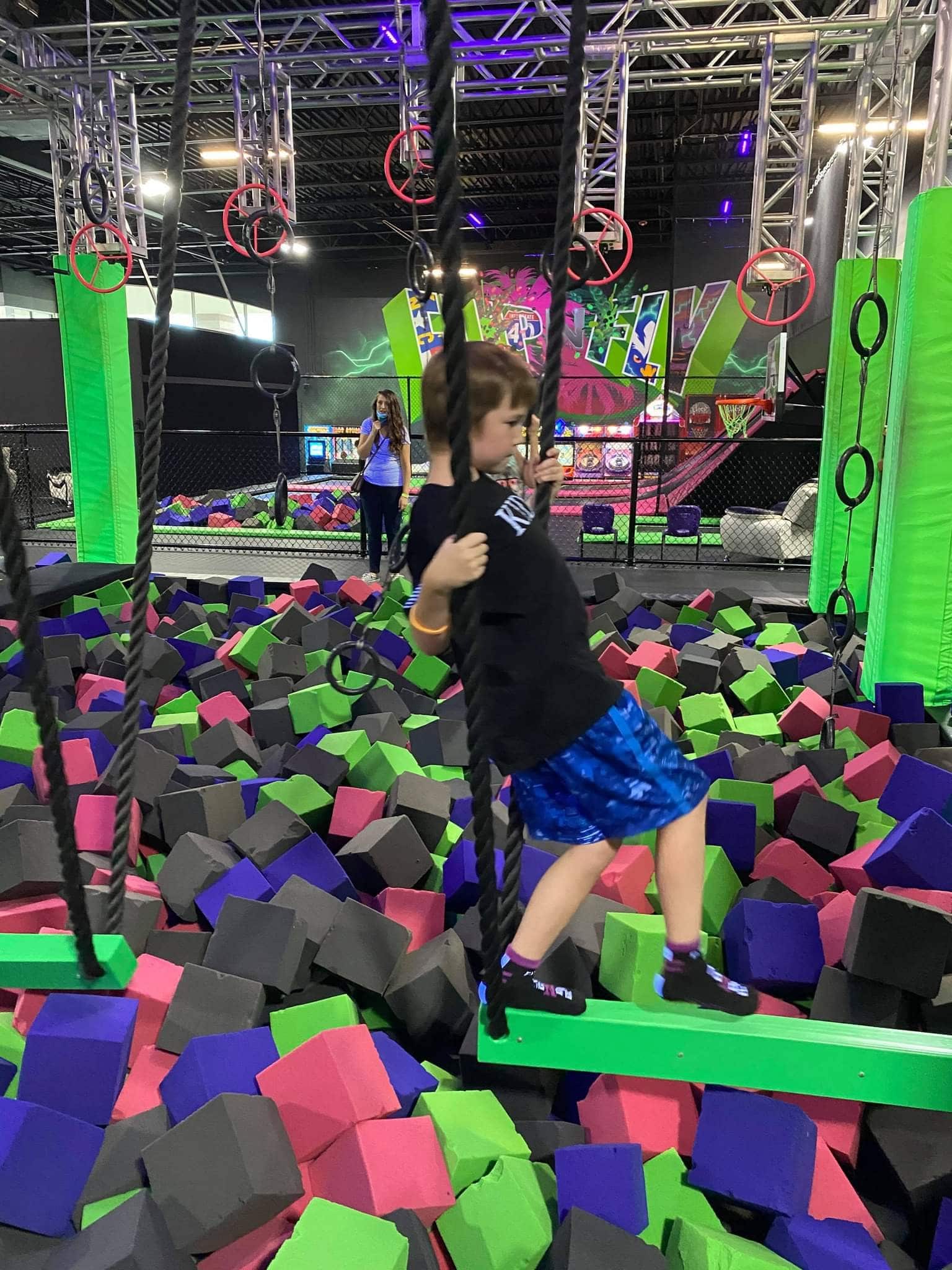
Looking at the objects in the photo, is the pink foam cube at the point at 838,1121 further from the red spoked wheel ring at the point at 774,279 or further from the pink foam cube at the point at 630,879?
the red spoked wheel ring at the point at 774,279

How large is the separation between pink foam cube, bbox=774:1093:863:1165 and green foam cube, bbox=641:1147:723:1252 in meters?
0.21

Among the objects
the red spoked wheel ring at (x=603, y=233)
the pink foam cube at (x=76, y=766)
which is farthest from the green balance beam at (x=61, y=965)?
the red spoked wheel ring at (x=603, y=233)

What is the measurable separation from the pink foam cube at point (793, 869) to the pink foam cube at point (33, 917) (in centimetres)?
162

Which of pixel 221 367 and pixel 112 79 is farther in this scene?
pixel 221 367

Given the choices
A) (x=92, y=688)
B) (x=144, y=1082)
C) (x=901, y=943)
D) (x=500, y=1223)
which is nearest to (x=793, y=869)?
(x=901, y=943)

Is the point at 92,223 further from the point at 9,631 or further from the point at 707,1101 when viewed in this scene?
the point at 707,1101

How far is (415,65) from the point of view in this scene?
21.1 ft

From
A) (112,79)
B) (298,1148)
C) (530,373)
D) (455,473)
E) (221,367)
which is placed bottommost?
(298,1148)

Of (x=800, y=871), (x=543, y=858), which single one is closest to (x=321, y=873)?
(x=543, y=858)

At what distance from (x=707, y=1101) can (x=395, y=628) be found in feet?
9.97

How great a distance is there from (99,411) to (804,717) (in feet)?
16.1

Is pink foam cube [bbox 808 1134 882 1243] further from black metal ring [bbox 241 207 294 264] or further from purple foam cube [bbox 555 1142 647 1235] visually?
black metal ring [bbox 241 207 294 264]

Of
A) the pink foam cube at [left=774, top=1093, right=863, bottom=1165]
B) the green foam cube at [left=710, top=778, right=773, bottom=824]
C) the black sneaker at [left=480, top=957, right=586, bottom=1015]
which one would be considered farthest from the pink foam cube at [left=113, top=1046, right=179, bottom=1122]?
the green foam cube at [left=710, top=778, right=773, bottom=824]

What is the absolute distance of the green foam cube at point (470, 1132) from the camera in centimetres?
138
